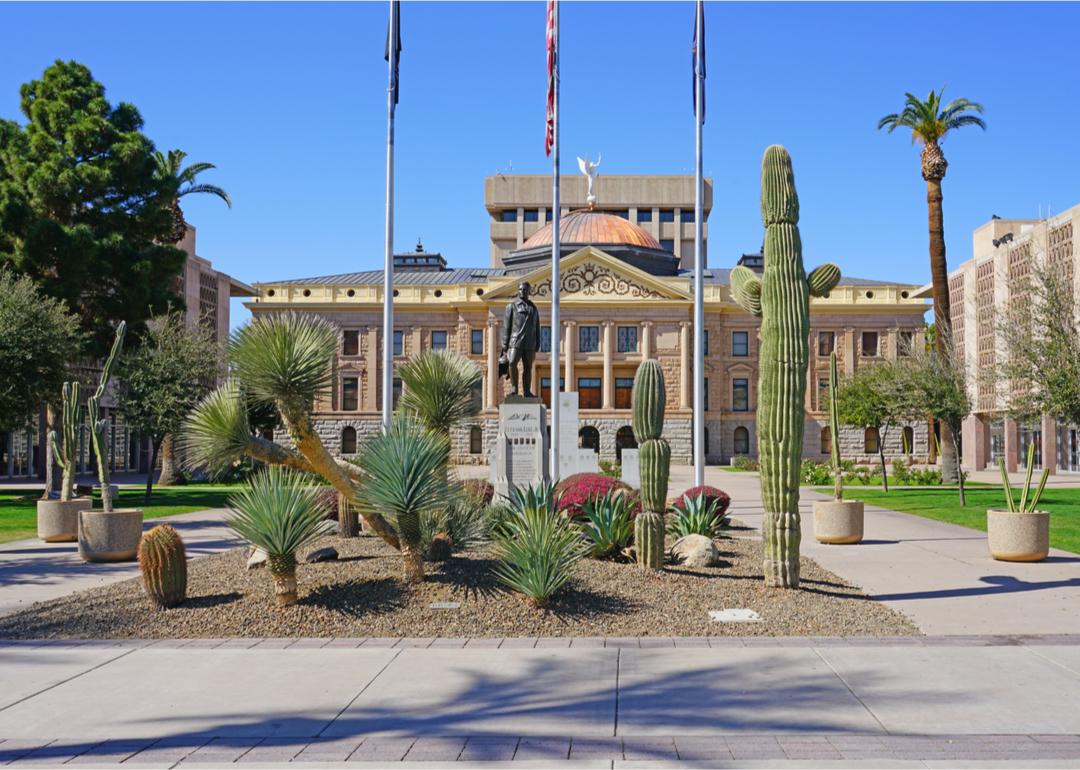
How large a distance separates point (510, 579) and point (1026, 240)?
55.4 m

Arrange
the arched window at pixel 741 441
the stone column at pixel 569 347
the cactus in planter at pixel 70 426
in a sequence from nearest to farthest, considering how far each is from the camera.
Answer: the cactus in planter at pixel 70 426
the stone column at pixel 569 347
the arched window at pixel 741 441

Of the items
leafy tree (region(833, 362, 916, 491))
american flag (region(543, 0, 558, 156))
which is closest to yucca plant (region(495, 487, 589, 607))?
american flag (region(543, 0, 558, 156))

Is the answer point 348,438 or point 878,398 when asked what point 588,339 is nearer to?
point 348,438

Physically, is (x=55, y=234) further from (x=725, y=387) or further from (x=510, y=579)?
(x=725, y=387)

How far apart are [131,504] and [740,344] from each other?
54.5 m

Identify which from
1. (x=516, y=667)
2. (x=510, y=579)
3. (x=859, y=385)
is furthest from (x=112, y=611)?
(x=859, y=385)

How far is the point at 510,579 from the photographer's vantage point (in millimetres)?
10391

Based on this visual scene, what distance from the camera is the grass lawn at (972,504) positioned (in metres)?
20.2

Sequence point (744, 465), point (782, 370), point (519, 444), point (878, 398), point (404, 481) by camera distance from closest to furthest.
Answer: point (404, 481) < point (782, 370) < point (519, 444) < point (878, 398) < point (744, 465)

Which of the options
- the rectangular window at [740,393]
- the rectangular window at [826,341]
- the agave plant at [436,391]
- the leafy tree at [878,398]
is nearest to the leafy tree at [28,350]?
the agave plant at [436,391]

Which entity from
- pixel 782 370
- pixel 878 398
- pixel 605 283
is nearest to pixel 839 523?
pixel 782 370

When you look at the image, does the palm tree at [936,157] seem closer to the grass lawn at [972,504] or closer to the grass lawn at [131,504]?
the grass lawn at [972,504]

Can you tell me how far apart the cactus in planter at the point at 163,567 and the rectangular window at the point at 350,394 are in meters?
63.8

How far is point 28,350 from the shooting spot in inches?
991
